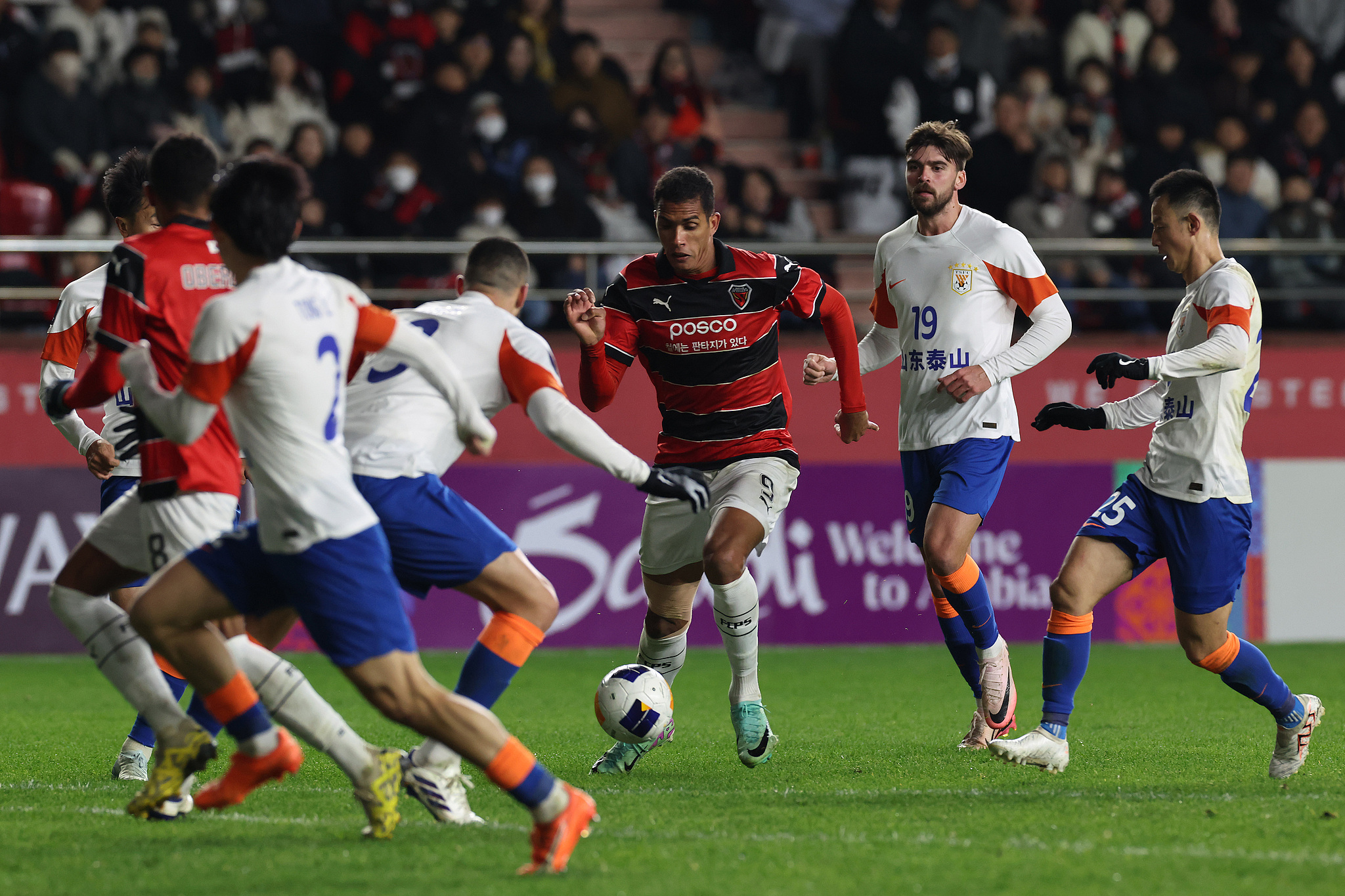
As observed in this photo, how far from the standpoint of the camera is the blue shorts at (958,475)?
6703 mm

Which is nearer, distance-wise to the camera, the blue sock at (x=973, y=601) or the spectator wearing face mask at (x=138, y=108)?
the blue sock at (x=973, y=601)

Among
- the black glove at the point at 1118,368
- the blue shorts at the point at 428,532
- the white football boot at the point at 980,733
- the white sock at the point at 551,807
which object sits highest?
the black glove at the point at 1118,368

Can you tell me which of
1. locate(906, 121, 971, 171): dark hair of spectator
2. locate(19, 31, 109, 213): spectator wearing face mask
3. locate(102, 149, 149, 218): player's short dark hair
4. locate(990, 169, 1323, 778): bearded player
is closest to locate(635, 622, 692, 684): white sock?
locate(990, 169, 1323, 778): bearded player

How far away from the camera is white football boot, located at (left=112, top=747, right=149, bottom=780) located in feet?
19.7

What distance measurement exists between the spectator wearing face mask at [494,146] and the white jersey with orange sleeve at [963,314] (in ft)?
22.7

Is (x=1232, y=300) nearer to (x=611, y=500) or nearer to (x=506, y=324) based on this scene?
(x=506, y=324)

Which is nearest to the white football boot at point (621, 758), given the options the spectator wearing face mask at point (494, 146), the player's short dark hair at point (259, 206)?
the player's short dark hair at point (259, 206)

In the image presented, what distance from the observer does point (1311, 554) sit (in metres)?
11.7

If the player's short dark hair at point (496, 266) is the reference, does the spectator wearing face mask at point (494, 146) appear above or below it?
below

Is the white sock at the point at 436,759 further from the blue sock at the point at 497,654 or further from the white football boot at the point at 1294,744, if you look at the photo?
the white football boot at the point at 1294,744

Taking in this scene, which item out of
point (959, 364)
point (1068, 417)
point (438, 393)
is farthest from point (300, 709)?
point (959, 364)

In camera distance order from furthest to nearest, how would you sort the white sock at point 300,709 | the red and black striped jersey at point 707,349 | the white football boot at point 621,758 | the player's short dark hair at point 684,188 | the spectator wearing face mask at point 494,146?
the spectator wearing face mask at point 494,146 < the red and black striped jersey at point 707,349 < the player's short dark hair at point 684,188 < the white football boot at point 621,758 < the white sock at point 300,709

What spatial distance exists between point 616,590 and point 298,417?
7088 millimetres

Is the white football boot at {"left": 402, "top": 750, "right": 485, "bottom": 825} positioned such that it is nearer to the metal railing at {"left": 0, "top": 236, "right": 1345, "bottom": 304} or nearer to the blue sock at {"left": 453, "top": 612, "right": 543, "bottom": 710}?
the blue sock at {"left": 453, "top": 612, "right": 543, "bottom": 710}
